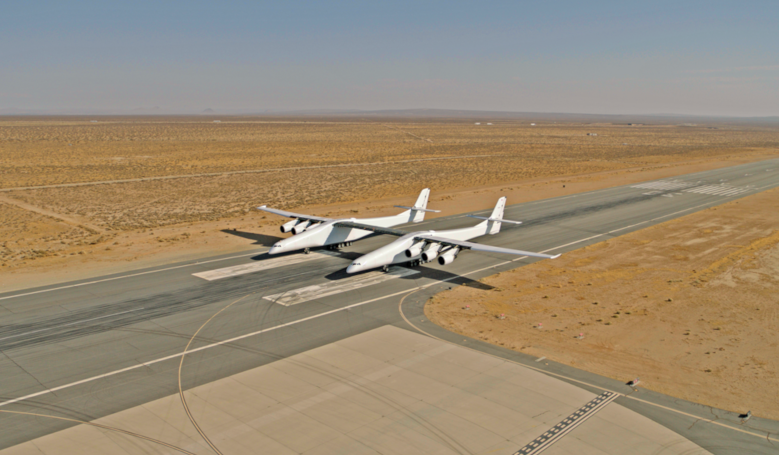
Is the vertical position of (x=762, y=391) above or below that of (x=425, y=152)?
below

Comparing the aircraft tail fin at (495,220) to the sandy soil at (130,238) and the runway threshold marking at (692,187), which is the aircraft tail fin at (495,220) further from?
the runway threshold marking at (692,187)

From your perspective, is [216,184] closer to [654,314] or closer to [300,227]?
[300,227]

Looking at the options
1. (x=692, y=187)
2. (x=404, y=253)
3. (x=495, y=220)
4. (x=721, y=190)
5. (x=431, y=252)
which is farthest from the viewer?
(x=692, y=187)

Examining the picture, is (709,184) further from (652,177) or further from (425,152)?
(425,152)

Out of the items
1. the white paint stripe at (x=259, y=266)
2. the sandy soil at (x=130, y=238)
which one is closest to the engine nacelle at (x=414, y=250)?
the white paint stripe at (x=259, y=266)

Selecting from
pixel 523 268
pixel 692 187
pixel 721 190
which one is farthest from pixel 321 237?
pixel 721 190

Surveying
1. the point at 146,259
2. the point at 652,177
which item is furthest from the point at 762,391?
the point at 652,177

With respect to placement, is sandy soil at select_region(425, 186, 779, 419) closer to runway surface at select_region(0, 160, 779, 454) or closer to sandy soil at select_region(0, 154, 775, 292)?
runway surface at select_region(0, 160, 779, 454)
